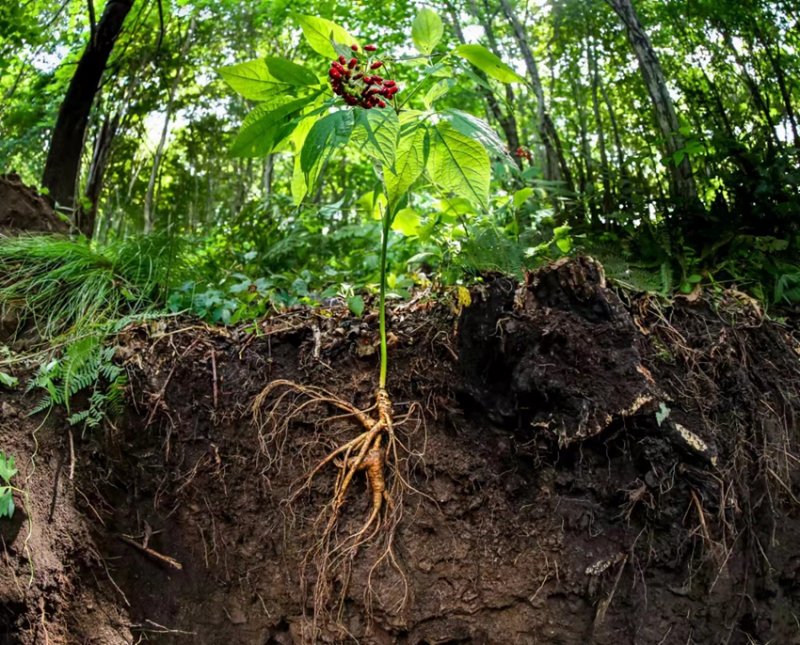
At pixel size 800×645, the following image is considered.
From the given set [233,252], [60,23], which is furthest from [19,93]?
[233,252]

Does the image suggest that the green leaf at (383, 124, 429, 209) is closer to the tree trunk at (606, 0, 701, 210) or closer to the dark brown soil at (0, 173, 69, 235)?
the tree trunk at (606, 0, 701, 210)

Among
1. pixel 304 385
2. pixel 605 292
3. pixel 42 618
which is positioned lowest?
pixel 42 618

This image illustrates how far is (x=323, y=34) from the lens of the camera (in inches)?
77.1

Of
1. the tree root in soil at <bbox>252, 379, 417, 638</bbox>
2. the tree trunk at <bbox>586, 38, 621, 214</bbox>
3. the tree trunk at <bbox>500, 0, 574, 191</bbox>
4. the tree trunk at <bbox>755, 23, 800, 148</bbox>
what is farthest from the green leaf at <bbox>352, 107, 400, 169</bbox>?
the tree trunk at <bbox>755, 23, 800, 148</bbox>

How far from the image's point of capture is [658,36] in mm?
3682

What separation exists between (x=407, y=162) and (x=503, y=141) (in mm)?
790

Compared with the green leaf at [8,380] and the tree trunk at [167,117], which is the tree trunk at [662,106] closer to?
the green leaf at [8,380]

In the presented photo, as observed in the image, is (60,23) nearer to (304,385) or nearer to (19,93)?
(19,93)

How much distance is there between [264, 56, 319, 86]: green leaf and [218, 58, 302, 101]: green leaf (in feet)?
0.08

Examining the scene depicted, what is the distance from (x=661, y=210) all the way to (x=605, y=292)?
92 cm

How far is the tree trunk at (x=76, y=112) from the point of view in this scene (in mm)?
3879

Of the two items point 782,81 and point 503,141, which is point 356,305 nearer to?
point 503,141

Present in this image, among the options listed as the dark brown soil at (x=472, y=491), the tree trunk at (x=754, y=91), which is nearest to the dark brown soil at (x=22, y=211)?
the dark brown soil at (x=472, y=491)

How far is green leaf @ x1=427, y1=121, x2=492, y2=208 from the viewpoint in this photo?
1898 millimetres
